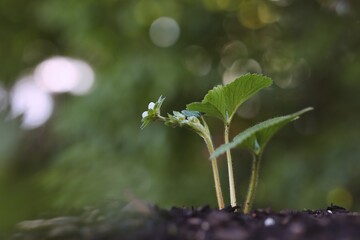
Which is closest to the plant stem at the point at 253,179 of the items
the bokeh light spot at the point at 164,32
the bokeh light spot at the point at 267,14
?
the bokeh light spot at the point at 164,32

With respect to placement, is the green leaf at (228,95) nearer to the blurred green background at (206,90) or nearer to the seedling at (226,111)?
the seedling at (226,111)

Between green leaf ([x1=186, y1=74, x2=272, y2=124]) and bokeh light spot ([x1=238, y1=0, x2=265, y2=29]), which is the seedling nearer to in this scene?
green leaf ([x1=186, y1=74, x2=272, y2=124])

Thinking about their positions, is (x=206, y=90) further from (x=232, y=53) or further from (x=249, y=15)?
(x=249, y=15)

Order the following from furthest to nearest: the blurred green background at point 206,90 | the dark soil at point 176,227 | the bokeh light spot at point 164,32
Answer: the bokeh light spot at point 164,32
the blurred green background at point 206,90
the dark soil at point 176,227

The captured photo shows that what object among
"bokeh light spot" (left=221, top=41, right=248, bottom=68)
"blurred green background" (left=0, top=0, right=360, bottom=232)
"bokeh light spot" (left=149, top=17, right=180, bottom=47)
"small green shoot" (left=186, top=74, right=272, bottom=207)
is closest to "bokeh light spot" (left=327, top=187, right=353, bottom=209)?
"blurred green background" (left=0, top=0, right=360, bottom=232)

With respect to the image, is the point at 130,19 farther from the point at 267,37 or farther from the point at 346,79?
the point at 346,79

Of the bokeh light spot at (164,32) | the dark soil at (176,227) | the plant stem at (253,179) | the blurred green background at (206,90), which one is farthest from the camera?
the bokeh light spot at (164,32)

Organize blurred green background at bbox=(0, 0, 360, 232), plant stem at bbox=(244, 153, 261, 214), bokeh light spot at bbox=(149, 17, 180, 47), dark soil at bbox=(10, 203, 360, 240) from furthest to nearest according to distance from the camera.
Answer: bokeh light spot at bbox=(149, 17, 180, 47) → blurred green background at bbox=(0, 0, 360, 232) → plant stem at bbox=(244, 153, 261, 214) → dark soil at bbox=(10, 203, 360, 240)
